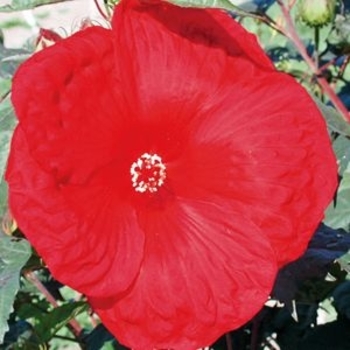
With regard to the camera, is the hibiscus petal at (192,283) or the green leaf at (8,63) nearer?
the hibiscus petal at (192,283)

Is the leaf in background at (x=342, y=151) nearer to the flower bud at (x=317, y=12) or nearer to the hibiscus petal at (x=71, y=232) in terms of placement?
the flower bud at (x=317, y=12)

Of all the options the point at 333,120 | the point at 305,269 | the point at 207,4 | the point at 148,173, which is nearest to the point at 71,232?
the point at 148,173

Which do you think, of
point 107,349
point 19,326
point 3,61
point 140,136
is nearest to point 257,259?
point 140,136

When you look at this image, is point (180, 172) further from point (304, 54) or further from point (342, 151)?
point (304, 54)

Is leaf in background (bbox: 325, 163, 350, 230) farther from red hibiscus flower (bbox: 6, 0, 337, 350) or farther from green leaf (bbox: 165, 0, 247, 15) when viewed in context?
green leaf (bbox: 165, 0, 247, 15)

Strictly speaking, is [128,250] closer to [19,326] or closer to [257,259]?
[257,259]

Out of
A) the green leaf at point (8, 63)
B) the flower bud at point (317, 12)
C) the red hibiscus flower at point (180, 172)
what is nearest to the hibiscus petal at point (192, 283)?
the red hibiscus flower at point (180, 172)

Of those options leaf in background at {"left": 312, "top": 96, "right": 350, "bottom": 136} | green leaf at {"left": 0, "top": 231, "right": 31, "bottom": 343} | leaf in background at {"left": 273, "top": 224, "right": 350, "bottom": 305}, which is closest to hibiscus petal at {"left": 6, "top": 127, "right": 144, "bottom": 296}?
green leaf at {"left": 0, "top": 231, "right": 31, "bottom": 343}
